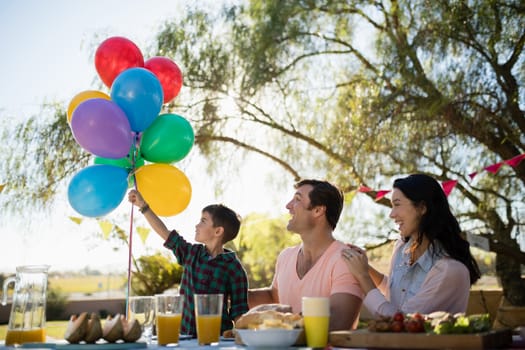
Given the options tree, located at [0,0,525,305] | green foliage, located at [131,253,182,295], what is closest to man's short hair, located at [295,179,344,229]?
tree, located at [0,0,525,305]

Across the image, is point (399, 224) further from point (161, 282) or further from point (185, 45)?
point (161, 282)

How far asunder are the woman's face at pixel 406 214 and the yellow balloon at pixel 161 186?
0.89 metres

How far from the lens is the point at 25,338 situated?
195 cm

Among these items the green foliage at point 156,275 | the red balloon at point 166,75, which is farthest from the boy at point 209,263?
the green foliage at point 156,275

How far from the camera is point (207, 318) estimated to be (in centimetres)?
191

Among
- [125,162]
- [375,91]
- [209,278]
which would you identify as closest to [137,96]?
[125,162]

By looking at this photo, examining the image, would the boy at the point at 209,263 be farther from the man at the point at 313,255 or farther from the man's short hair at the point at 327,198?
the man's short hair at the point at 327,198

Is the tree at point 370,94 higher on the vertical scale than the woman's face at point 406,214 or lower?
higher

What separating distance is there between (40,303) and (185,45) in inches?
203

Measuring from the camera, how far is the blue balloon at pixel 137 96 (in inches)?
106

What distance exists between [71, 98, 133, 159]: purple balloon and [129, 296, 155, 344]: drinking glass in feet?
2.78

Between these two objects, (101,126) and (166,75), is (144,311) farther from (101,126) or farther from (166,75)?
(166,75)

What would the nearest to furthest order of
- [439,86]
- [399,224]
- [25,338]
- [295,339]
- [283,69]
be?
[295,339] → [25,338] → [399,224] → [439,86] → [283,69]

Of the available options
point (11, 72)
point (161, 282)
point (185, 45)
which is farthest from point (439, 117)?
point (11, 72)
